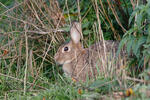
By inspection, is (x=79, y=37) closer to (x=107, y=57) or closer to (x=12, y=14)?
(x=107, y=57)

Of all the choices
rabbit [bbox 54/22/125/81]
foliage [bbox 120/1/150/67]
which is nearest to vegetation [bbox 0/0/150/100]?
foliage [bbox 120/1/150/67]

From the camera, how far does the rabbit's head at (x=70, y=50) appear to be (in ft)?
16.9

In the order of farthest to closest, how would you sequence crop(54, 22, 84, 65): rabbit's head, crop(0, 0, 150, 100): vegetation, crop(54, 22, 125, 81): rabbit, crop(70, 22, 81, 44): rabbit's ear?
1. crop(54, 22, 84, 65): rabbit's head
2. crop(70, 22, 81, 44): rabbit's ear
3. crop(54, 22, 125, 81): rabbit
4. crop(0, 0, 150, 100): vegetation

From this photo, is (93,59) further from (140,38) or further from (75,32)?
(140,38)

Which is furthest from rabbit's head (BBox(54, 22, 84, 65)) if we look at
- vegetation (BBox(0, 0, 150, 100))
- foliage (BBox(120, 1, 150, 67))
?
foliage (BBox(120, 1, 150, 67))

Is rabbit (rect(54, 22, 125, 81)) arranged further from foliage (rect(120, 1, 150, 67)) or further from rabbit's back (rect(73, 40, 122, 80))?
foliage (rect(120, 1, 150, 67))

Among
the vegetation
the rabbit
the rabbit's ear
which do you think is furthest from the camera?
the rabbit's ear

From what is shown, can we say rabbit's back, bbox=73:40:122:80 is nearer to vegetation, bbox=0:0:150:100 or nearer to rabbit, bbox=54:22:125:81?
rabbit, bbox=54:22:125:81

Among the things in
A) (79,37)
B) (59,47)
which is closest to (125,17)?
(79,37)

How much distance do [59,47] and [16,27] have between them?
817mm

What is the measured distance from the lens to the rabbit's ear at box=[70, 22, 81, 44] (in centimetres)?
503

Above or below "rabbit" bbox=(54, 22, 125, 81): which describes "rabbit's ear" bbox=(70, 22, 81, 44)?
above

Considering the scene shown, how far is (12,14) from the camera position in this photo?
5652 mm

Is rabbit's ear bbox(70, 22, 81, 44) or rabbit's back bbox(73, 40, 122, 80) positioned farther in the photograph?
rabbit's ear bbox(70, 22, 81, 44)
